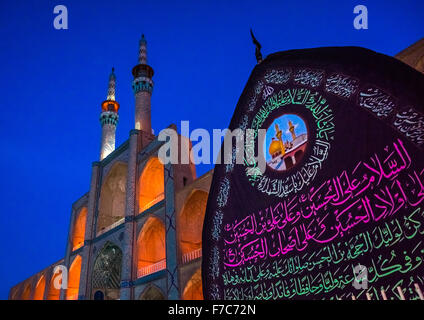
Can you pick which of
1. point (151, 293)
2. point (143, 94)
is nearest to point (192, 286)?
point (151, 293)

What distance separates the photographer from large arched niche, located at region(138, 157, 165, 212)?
1432cm

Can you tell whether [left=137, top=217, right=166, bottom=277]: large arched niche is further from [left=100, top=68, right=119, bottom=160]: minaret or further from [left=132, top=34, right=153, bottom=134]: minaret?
[left=100, top=68, right=119, bottom=160]: minaret

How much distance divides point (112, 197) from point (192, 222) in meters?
7.45

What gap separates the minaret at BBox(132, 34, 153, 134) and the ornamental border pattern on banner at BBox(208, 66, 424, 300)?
874 cm

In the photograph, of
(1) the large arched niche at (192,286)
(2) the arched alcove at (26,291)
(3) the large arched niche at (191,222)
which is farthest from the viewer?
(2) the arched alcove at (26,291)

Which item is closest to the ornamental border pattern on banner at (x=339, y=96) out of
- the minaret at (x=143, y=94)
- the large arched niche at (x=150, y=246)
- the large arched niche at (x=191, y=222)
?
the large arched niche at (x=191, y=222)

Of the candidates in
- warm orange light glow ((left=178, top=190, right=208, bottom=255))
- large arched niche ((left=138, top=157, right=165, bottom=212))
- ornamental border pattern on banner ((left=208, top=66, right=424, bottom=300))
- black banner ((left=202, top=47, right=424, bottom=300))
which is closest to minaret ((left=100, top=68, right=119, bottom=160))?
large arched niche ((left=138, top=157, right=165, bottom=212))

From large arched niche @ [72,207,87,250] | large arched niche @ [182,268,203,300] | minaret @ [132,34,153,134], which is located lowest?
large arched niche @ [182,268,203,300]

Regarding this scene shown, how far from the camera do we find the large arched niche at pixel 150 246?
1290cm

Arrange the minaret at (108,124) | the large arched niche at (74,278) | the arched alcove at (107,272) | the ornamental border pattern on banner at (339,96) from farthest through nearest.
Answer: the minaret at (108,124) < the large arched niche at (74,278) < the arched alcove at (107,272) < the ornamental border pattern on banner at (339,96)

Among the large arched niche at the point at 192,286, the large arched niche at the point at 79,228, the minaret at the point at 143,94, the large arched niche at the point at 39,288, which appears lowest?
the large arched niche at the point at 192,286

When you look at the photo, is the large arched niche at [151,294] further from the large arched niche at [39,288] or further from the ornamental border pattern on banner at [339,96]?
the large arched niche at [39,288]

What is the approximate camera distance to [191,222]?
39.1 feet

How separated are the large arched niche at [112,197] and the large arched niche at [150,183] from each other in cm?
234
